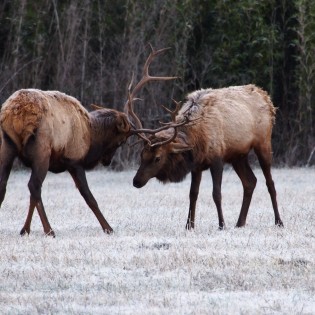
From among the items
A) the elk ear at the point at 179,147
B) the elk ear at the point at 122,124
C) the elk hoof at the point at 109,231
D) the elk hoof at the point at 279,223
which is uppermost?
the elk ear at the point at 122,124

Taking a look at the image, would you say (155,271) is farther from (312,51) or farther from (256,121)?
(312,51)

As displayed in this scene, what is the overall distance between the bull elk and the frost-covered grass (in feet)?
1.72

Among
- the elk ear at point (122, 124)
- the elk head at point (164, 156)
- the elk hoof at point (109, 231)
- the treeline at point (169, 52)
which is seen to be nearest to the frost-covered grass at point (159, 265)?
the elk hoof at point (109, 231)

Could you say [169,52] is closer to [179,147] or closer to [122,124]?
[122,124]

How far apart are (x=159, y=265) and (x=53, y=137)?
2.85 m

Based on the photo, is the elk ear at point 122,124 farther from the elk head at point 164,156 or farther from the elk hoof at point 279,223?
the elk hoof at point 279,223

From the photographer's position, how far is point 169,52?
23.9m

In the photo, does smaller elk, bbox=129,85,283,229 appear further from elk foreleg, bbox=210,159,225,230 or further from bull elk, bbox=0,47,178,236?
bull elk, bbox=0,47,178,236

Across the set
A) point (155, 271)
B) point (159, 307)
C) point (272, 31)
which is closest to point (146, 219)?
point (155, 271)

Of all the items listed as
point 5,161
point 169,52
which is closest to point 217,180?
point 5,161

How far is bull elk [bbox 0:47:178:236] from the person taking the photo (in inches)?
432

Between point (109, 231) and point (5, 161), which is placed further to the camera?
point (109, 231)

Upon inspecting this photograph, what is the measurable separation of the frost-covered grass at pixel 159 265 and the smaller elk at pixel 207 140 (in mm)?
600

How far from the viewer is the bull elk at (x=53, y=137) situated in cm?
1098
